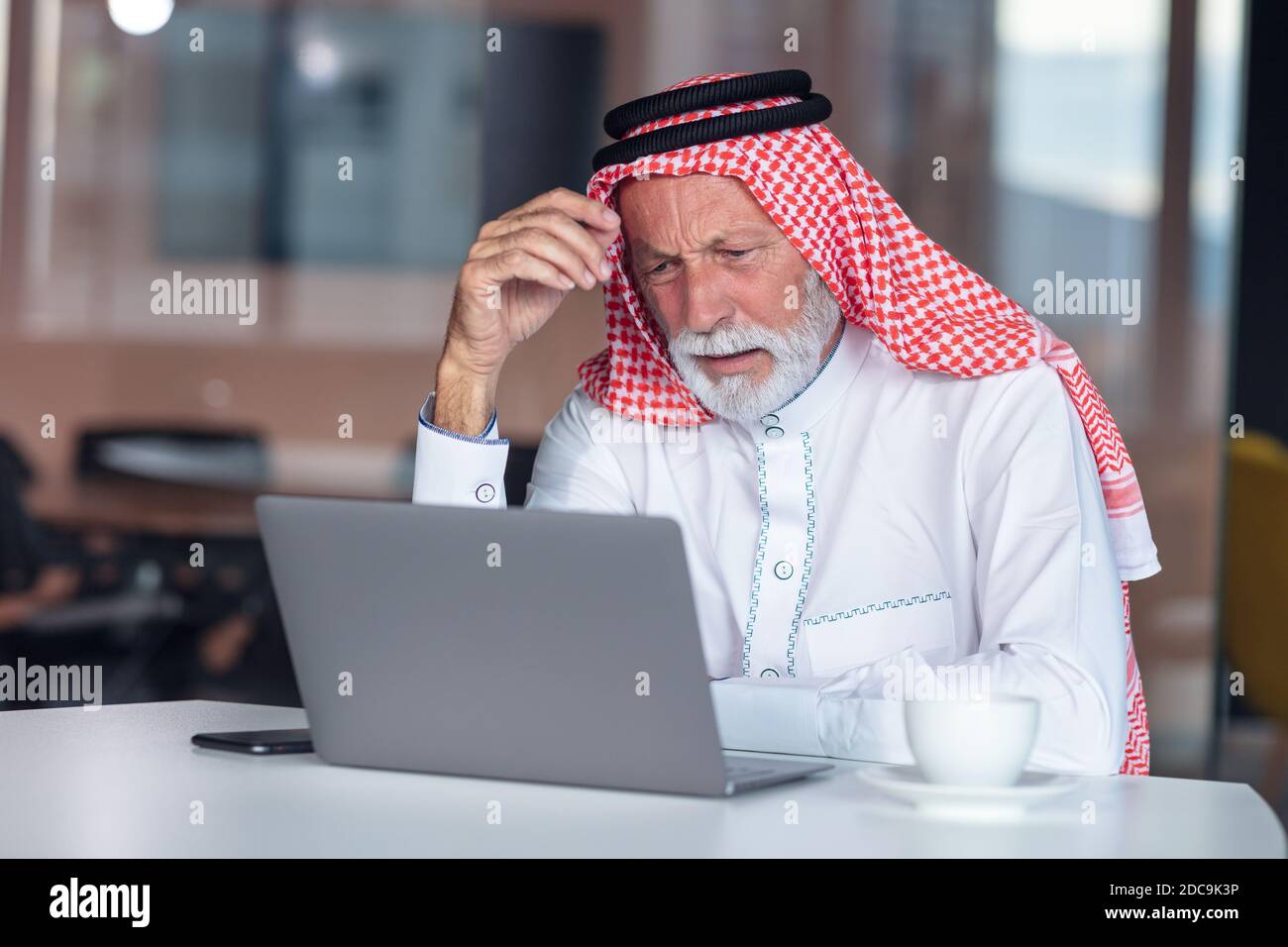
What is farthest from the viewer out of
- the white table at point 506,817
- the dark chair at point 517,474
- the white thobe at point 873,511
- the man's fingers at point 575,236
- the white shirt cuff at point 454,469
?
→ the dark chair at point 517,474

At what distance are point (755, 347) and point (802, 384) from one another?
0.37ft

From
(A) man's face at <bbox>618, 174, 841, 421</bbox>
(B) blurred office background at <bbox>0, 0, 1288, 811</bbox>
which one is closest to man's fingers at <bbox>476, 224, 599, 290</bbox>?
(A) man's face at <bbox>618, 174, 841, 421</bbox>

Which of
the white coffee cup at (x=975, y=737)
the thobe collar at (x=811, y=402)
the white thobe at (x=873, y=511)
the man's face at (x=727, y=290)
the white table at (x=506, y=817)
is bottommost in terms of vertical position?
the white table at (x=506, y=817)

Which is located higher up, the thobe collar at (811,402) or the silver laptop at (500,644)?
the thobe collar at (811,402)

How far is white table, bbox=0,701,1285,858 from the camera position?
1.12 meters

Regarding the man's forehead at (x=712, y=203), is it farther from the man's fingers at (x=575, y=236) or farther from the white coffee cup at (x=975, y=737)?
the white coffee cup at (x=975, y=737)

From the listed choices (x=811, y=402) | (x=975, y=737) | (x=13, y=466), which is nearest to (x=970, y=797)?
(x=975, y=737)

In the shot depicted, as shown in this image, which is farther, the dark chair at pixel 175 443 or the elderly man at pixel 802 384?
the dark chair at pixel 175 443

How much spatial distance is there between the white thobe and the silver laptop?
1.62 ft

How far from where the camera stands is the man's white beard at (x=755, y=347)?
7.20ft

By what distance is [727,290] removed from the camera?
87.0 inches

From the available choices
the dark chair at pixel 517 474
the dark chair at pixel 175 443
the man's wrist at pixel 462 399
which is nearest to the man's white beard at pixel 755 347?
the man's wrist at pixel 462 399
